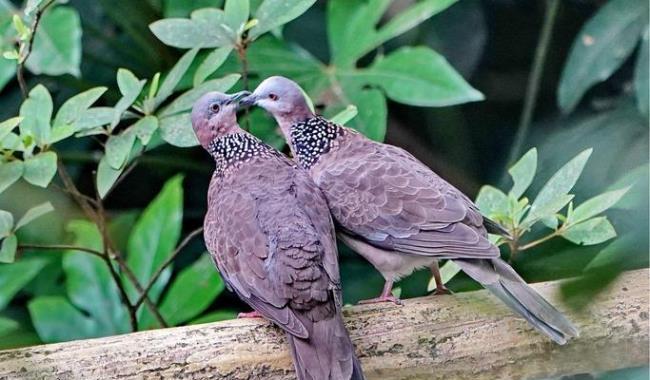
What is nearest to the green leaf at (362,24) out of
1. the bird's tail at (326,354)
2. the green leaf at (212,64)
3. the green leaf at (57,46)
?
the green leaf at (212,64)

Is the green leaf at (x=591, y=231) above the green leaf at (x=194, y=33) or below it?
below

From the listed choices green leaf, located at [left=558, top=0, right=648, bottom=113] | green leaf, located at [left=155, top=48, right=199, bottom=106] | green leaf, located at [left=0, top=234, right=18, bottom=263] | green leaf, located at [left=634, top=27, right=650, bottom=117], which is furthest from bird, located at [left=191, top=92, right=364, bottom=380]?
green leaf, located at [left=558, top=0, right=648, bottom=113]

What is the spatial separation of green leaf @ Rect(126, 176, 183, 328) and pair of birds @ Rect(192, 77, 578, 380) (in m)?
0.84

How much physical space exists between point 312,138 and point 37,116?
740mm

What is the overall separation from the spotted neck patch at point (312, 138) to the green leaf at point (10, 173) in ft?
2.52

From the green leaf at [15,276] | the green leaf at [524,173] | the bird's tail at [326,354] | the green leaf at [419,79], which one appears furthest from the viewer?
the green leaf at [15,276]

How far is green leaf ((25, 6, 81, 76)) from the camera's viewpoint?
300 centimetres

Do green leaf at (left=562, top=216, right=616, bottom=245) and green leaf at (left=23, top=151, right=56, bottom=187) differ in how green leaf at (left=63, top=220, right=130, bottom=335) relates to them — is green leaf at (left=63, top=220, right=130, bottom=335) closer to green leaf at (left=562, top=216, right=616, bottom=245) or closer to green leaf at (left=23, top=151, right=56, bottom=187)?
green leaf at (left=23, top=151, right=56, bottom=187)

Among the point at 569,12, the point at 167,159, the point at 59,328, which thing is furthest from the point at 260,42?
the point at 569,12

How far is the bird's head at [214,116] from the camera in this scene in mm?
2436

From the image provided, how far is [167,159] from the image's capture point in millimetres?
3586

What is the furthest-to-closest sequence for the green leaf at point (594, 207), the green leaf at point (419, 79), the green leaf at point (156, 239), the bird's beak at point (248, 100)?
the green leaf at point (156, 239)
the green leaf at point (419, 79)
the bird's beak at point (248, 100)
the green leaf at point (594, 207)

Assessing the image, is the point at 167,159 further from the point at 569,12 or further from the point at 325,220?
the point at 569,12

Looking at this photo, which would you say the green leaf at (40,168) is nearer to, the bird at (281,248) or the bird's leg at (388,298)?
the bird at (281,248)
